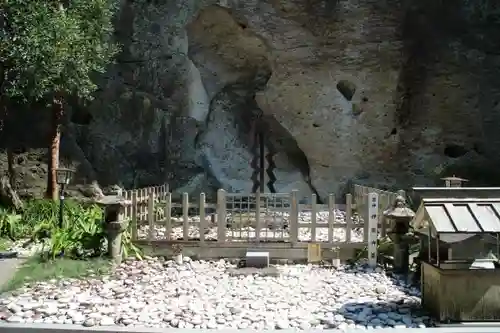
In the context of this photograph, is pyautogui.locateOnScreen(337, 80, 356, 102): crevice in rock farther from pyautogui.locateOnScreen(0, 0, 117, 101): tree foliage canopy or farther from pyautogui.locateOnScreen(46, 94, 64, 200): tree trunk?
pyautogui.locateOnScreen(46, 94, 64, 200): tree trunk

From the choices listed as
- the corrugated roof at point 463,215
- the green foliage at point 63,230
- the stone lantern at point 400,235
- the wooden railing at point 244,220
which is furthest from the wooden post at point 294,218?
the corrugated roof at point 463,215

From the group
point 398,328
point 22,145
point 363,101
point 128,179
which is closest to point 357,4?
point 363,101

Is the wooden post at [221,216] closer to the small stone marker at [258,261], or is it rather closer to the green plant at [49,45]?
the small stone marker at [258,261]

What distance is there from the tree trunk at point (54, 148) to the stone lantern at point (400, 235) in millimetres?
7553

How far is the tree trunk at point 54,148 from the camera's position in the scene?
11.5m

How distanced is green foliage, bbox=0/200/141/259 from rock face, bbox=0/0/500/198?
300 centimetres

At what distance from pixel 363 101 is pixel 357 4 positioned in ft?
9.15

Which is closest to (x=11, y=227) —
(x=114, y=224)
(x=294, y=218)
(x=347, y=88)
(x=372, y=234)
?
(x=114, y=224)

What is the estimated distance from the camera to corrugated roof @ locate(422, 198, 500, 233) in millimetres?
4641

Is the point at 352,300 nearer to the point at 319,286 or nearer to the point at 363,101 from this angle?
the point at 319,286

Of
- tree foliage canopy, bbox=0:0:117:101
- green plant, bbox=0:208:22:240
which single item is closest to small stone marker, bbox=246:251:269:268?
green plant, bbox=0:208:22:240

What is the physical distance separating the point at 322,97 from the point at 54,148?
7.73 meters

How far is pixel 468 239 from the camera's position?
15.8 ft

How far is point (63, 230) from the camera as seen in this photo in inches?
316
